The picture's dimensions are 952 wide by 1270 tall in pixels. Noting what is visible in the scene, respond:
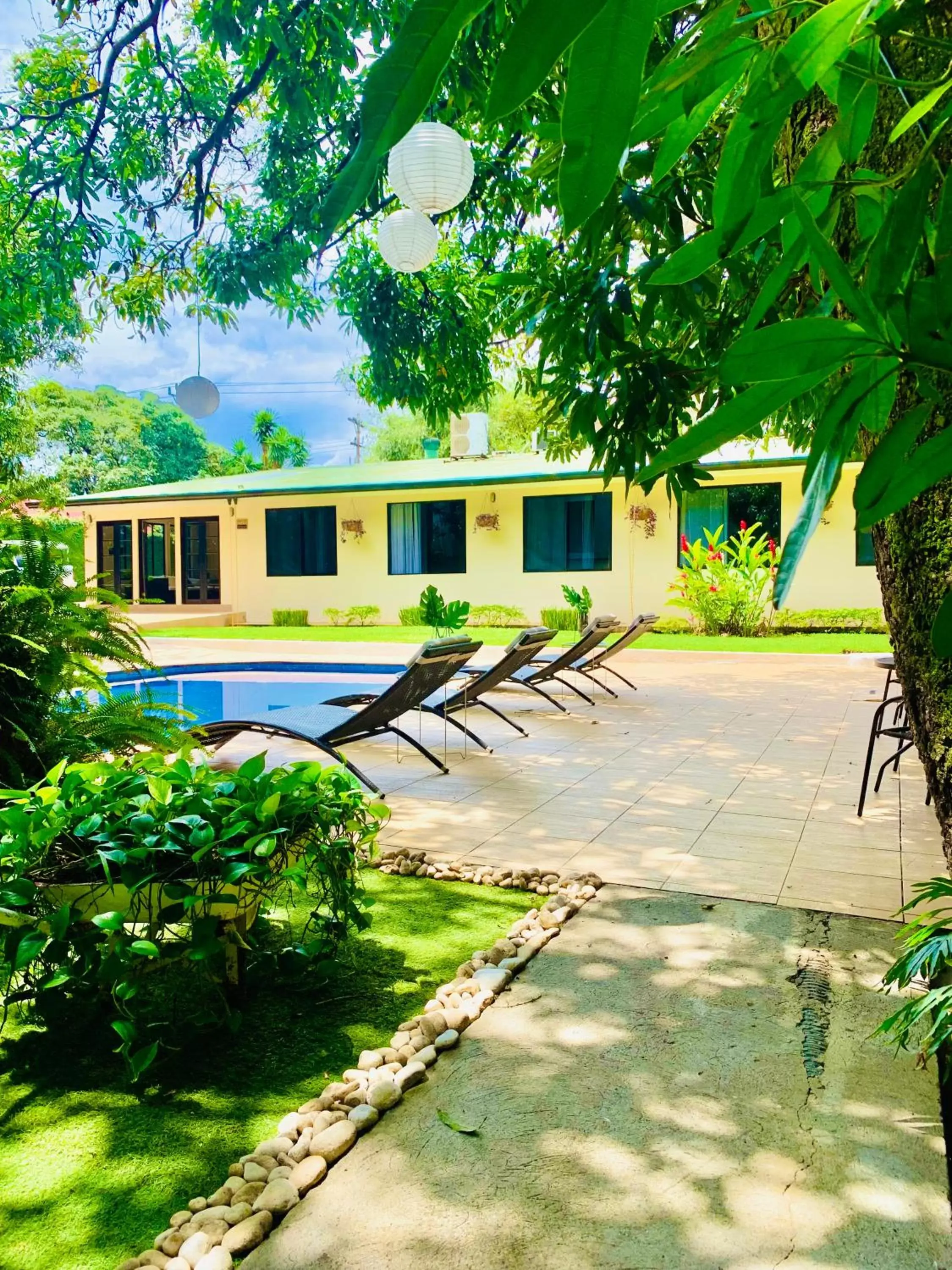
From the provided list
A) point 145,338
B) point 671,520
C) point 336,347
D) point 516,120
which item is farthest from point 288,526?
point 336,347

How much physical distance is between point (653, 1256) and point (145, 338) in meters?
11.7

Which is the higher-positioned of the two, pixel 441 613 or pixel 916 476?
pixel 916 476

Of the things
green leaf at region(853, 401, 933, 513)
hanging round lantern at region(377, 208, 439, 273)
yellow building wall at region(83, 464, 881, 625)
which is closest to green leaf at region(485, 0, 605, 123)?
green leaf at region(853, 401, 933, 513)

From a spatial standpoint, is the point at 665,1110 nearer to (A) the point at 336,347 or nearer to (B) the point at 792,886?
(B) the point at 792,886

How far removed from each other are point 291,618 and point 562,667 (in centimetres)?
1294

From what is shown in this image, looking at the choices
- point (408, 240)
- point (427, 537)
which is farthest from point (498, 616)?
point (408, 240)

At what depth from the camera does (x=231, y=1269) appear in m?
1.81

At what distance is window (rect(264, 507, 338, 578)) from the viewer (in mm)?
21547

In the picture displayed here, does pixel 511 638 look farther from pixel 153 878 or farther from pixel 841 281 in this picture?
pixel 841 281

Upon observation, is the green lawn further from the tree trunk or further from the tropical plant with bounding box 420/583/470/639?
the tree trunk

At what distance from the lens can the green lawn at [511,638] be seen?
1419 centimetres

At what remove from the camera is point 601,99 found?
0.43 m

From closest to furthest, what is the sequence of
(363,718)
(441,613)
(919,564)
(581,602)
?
(919,564), (363,718), (441,613), (581,602)

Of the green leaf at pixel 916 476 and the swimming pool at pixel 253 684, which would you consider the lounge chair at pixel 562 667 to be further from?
the green leaf at pixel 916 476
